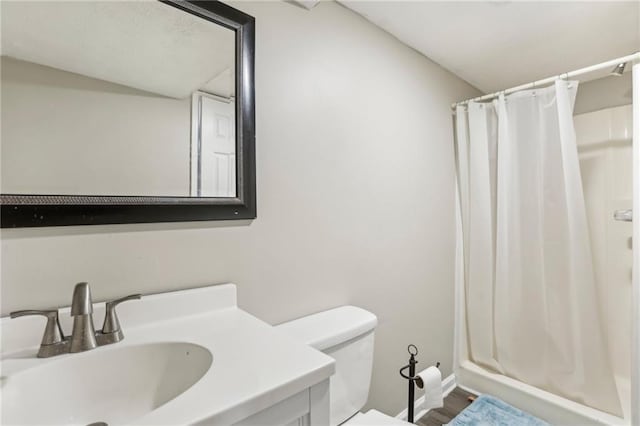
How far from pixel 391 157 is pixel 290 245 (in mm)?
823

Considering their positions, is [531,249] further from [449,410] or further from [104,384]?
[104,384]

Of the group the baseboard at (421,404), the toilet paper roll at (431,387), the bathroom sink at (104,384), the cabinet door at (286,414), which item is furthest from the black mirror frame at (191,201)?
the baseboard at (421,404)

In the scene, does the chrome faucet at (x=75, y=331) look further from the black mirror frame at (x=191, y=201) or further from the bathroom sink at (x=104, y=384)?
the black mirror frame at (x=191, y=201)

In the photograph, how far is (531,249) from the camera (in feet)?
6.25

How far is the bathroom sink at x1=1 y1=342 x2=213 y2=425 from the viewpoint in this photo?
63cm

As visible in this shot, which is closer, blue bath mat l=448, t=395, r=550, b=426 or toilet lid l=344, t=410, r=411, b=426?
toilet lid l=344, t=410, r=411, b=426

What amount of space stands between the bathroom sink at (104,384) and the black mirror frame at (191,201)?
34cm

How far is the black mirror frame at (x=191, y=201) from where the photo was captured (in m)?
0.76

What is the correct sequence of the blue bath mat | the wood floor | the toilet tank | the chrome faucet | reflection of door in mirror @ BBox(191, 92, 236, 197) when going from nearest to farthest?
1. the chrome faucet
2. reflection of door in mirror @ BBox(191, 92, 236, 197)
3. the toilet tank
4. the blue bath mat
5. the wood floor

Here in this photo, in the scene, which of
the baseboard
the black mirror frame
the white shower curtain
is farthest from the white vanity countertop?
the white shower curtain

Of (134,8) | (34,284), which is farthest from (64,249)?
(134,8)

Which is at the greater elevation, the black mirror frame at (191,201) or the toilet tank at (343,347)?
the black mirror frame at (191,201)

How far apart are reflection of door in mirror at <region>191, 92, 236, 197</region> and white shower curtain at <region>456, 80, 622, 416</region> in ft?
5.36

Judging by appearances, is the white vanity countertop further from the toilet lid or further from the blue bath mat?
the blue bath mat
